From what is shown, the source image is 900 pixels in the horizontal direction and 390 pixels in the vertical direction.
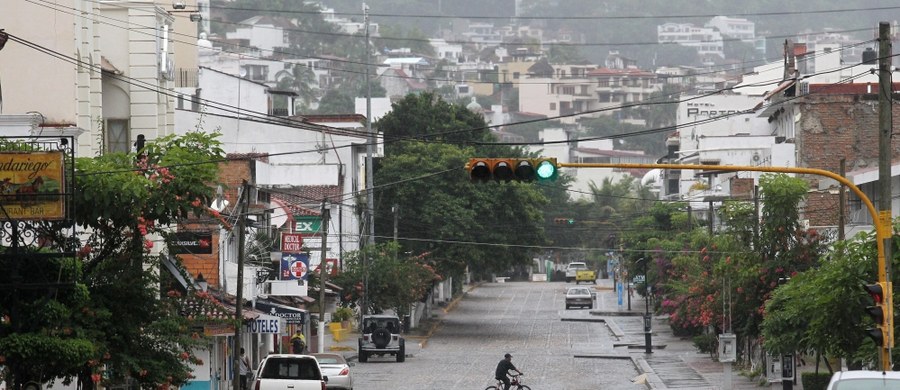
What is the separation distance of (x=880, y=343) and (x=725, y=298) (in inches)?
818

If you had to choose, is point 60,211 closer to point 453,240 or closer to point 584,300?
point 453,240

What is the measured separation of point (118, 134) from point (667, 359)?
25.3 metres

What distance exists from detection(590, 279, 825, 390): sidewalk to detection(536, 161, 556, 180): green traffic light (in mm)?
18753

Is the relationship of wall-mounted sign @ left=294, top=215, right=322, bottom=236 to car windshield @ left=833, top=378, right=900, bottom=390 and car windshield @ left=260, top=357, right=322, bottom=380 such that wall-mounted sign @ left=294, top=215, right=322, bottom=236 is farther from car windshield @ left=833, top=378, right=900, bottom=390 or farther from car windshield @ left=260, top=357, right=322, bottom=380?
car windshield @ left=833, top=378, right=900, bottom=390

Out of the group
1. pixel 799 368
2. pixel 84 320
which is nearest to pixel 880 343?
pixel 84 320

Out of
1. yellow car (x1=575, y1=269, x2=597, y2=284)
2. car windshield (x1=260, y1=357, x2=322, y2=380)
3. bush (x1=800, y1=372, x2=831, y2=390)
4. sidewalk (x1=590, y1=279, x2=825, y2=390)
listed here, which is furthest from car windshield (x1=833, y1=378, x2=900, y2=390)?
yellow car (x1=575, y1=269, x2=597, y2=284)

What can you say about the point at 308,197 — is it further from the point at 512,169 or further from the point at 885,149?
the point at 512,169

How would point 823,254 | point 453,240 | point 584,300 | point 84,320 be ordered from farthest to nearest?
point 584,300, point 453,240, point 823,254, point 84,320

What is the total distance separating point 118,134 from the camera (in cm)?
4106

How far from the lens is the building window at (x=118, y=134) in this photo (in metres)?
40.8

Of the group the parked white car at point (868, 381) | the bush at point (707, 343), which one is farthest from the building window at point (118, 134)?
the bush at point (707, 343)

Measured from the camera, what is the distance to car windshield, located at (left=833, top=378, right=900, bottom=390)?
19.7 metres

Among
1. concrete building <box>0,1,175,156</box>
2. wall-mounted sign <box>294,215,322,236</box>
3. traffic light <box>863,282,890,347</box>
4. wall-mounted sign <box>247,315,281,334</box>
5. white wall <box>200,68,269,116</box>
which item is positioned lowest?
wall-mounted sign <box>247,315,281,334</box>

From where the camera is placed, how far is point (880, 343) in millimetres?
25953
